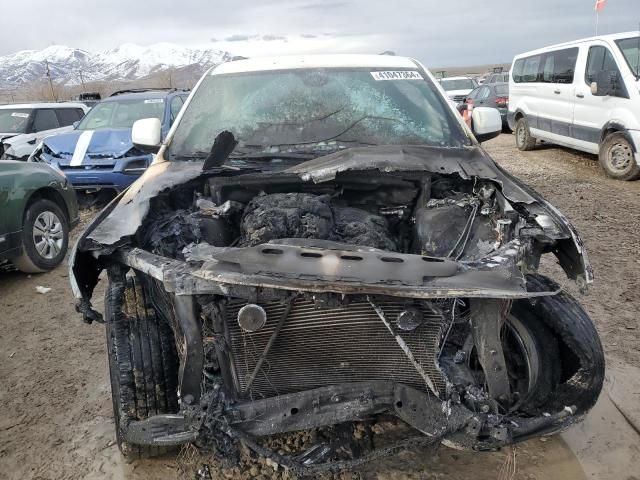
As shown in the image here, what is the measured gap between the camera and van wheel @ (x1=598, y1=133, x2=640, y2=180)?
7.48 m

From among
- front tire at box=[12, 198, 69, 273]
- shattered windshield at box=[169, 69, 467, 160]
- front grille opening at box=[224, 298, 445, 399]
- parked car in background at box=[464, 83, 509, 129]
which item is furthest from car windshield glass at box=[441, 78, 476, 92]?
front grille opening at box=[224, 298, 445, 399]

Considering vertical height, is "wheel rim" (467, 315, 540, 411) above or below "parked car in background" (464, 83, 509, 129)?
below

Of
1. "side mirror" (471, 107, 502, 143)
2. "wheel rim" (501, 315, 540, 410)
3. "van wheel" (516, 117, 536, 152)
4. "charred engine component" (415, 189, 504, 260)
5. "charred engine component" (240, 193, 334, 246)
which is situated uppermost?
"side mirror" (471, 107, 502, 143)

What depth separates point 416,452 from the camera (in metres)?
2.54

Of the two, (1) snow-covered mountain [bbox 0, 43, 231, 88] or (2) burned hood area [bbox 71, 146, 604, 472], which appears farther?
(1) snow-covered mountain [bbox 0, 43, 231, 88]

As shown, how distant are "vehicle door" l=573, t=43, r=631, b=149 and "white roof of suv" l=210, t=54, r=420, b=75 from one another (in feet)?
16.4

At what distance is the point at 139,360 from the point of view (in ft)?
7.31

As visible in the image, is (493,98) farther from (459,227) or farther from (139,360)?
(139,360)

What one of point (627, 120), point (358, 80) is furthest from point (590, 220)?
point (358, 80)

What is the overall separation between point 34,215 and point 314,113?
3109 millimetres

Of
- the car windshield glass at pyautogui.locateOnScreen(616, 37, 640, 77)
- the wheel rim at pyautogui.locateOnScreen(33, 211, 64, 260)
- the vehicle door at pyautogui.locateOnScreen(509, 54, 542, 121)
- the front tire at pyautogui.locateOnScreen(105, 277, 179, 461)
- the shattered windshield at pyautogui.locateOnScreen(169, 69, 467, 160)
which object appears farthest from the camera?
the vehicle door at pyautogui.locateOnScreen(509, 54, 542, 121)

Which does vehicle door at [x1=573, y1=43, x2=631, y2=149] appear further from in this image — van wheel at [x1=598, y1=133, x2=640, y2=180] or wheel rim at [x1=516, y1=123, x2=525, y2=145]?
wheel rim at [x1=516, y1=123, x2=525, y2=145]

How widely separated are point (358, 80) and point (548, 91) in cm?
720

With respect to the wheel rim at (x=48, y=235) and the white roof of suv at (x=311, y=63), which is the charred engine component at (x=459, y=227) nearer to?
the white roof of suv at (x=311, y=63)
